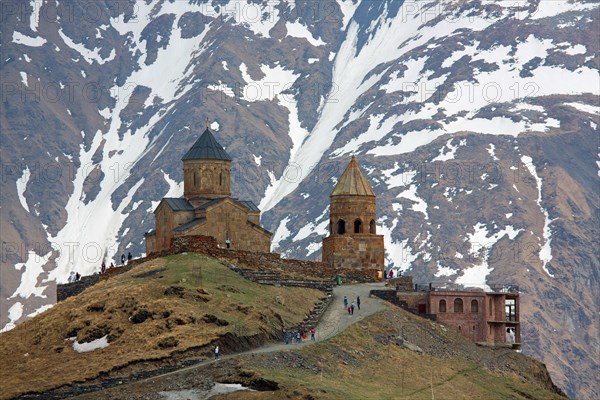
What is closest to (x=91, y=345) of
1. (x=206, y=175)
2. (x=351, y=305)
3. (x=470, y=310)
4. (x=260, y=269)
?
(x=351, y=305)

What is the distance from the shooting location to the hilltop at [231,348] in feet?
311

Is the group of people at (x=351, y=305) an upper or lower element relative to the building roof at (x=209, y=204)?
lower

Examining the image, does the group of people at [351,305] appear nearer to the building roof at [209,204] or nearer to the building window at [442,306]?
the building window at [442,306]

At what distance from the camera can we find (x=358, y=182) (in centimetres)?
13750

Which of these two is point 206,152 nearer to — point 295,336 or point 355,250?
point 355,250

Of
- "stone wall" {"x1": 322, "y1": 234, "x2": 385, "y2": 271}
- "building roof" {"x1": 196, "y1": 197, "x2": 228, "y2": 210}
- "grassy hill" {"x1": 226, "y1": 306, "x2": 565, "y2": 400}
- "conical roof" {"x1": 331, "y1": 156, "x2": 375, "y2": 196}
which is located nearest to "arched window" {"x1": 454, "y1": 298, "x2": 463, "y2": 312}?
"grassy hill" {"x1": 226, "y1": 306, "x2": 565, "y2": 400}

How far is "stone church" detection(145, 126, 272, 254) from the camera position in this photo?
443 ft

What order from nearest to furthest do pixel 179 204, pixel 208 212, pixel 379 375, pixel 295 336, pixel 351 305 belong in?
1. pixel 379 375
2. pixel 295 336
3. pixel 351 305
4. pixel 208 212
5. pixel 179 204

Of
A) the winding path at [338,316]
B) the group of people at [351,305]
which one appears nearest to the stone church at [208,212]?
the winding path at [338,316]

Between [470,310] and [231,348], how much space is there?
27351mm

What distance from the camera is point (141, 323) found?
103438 mm

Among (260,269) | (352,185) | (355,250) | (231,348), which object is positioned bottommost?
(231,348)

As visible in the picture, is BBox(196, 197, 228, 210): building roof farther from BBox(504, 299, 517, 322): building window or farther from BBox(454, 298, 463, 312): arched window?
BBox(504, 299, 517, 322): building window

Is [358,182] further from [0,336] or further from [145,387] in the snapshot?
[145,387]
